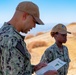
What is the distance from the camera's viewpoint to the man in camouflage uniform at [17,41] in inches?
115

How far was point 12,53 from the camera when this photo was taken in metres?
2.90

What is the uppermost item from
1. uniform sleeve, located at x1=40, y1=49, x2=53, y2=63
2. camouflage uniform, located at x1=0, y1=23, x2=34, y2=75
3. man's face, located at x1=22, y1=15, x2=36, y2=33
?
man's face, located at x1=22, y1=15, x2=36, y2=33

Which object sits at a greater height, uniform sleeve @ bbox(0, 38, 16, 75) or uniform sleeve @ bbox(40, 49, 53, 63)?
uniform sleeve @ bbox(0, 38, 16, 75)

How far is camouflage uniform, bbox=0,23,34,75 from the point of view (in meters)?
2.91

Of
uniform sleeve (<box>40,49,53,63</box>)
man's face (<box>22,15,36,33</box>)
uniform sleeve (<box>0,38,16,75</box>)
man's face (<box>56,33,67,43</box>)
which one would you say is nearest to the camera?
uniform sleeve (<box>0,38,16,75</box>)

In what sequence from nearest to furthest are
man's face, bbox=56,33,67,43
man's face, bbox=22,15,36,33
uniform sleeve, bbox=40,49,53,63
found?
man's face, bbox=22,15,36,33 → uniform sleeve, bbox=40,49,53,63 → man's face, bbox=56,33,67,43

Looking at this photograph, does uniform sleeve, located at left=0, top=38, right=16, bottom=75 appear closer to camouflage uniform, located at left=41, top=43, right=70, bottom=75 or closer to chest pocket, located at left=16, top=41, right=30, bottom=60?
chest pocket, located at left=16, top=41, right=30, bottom=60

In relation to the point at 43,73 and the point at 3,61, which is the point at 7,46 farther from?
the point at 43,73

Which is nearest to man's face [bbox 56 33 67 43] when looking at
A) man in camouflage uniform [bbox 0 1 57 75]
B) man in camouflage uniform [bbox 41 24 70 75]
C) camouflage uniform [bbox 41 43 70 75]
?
man in camouflage uniform [bbox 41 24 70 75]

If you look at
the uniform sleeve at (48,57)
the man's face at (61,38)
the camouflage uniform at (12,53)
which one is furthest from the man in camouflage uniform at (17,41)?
the man's face at (61,38)

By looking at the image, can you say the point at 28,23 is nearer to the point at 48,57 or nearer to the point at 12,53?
the point at 12,53

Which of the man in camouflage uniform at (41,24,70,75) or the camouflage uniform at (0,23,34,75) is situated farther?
the man in camouflage uniform at (41,24,70,75)

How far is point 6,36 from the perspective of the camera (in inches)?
116

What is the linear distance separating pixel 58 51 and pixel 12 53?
243cm
